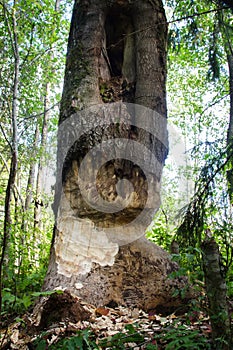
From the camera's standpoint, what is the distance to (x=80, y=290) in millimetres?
2916

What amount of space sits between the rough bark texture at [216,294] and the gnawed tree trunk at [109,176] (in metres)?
1.34

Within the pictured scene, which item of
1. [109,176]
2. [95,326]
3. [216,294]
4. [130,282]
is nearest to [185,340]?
[216,294]

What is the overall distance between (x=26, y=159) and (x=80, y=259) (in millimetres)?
7413

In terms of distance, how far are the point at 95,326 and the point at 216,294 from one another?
3.64 ft

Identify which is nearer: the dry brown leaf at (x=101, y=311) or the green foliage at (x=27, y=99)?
the dry brown leaf at (x=101, y=311)

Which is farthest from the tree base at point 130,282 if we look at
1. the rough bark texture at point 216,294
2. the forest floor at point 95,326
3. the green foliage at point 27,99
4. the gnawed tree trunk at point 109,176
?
the rough bark texture at point 216,294

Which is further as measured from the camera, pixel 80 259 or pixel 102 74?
pixel 102 74

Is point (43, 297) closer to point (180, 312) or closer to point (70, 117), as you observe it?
point (180, 312)

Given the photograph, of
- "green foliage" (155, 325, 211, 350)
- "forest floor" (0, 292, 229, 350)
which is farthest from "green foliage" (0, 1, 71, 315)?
"green foliage" (155, 325, 211, 350)

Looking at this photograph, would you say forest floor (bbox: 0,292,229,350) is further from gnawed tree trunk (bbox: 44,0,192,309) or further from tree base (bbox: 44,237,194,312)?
gnawed tree trunk (bbox: 44,0,192,309)

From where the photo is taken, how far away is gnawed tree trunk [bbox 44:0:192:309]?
311 centimetres

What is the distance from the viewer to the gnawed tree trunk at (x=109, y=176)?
3.11 metres

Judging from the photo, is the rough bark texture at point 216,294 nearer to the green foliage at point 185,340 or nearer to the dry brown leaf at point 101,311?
the green foliage at point 185,340

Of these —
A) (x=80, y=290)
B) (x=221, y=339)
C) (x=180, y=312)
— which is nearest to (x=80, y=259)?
(x=80, y=290)
